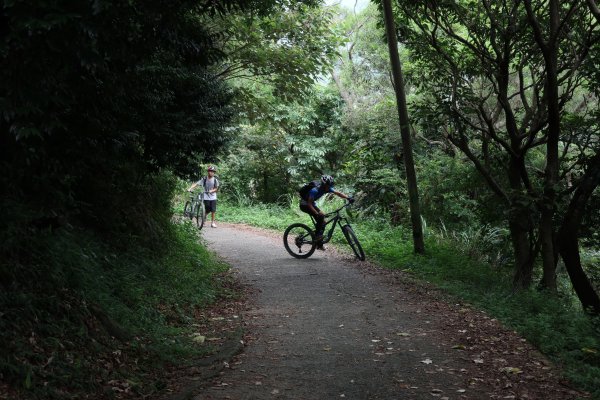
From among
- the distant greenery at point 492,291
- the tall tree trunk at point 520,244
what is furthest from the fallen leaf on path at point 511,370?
the tall tree trunk at point 520,244

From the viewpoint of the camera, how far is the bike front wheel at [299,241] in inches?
482

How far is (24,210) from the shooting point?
4.29 metres

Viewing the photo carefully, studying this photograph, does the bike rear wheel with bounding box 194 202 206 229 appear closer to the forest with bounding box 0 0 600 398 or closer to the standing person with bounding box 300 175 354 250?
the forest with bounding box 0 0 600 398

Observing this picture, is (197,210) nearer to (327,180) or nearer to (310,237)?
(310,237)

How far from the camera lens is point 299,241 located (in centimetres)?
1221

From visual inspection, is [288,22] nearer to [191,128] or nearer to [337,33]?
[337,33]

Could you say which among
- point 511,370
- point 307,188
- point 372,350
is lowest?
point 372,350

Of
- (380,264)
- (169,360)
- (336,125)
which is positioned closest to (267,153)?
(336,125)

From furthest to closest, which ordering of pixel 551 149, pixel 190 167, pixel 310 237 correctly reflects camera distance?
1. pixel 310 237
2. pixel 190 167
3. pixel 551 149

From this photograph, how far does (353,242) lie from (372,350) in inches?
240

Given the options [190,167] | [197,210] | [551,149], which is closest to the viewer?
[551,149]

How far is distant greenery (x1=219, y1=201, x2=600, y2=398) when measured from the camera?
546 cm

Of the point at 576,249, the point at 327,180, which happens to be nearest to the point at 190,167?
the point at 327,180

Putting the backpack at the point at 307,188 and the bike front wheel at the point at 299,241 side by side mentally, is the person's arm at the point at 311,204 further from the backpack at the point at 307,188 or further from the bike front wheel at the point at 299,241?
the bike front wheel at the point at 299,241
